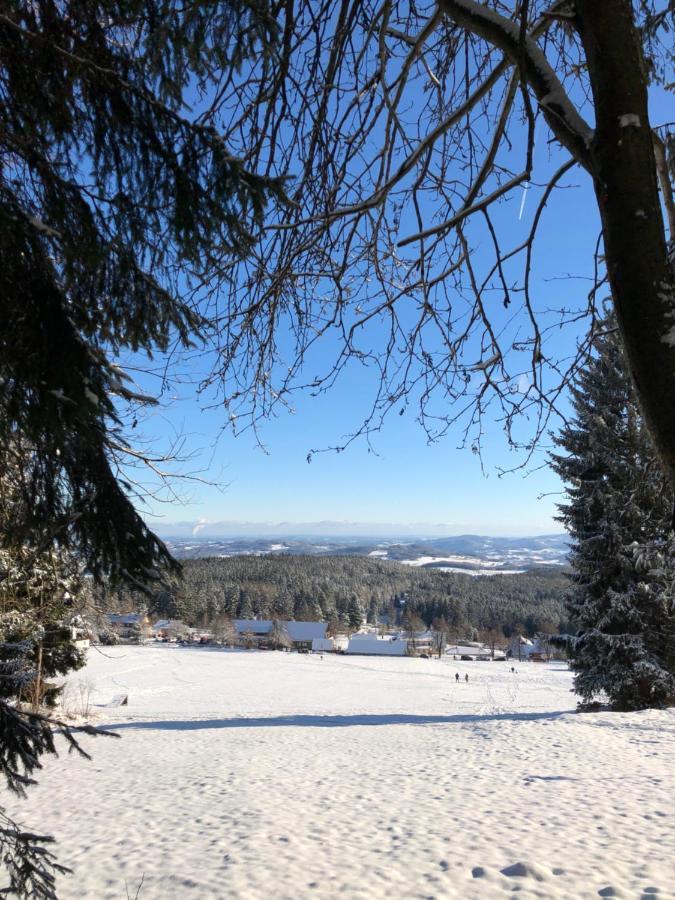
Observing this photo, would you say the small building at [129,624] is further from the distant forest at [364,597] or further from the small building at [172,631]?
the distant forest at [364,597]

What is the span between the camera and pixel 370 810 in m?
6.25

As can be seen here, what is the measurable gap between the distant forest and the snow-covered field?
54.5 m

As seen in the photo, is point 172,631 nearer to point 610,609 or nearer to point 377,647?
point 377,647

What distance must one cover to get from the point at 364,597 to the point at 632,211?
111405 millimetres

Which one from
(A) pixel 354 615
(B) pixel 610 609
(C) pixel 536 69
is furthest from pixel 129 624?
(C) pixel 536 69

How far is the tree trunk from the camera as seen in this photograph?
132 centimetres

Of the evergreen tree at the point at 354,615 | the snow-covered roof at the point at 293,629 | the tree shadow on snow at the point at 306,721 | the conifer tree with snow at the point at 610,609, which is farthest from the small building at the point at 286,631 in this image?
the conifer tree with snow at the point at 610,609

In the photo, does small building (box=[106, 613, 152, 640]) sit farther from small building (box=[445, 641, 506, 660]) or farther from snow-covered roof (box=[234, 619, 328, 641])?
small building (box=[445, 641, 506, 660])

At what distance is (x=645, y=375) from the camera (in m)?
1.35

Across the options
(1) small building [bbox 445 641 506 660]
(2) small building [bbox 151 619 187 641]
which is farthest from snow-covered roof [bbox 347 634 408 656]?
(2) small building [bbox 151 619 187 641]

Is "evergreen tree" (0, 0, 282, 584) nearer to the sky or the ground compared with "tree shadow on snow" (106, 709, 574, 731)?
nearer to the sky

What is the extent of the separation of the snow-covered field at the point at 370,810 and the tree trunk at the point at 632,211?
13.5 feet

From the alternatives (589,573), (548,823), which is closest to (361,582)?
(589,573)

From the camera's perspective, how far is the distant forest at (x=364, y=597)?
8131 centimetres
